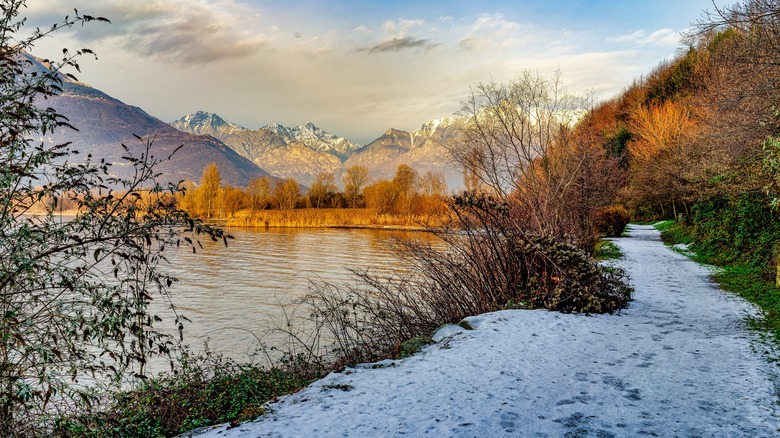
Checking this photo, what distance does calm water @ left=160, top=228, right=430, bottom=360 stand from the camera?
32.6ft

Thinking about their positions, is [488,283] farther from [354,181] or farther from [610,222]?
[354,181]

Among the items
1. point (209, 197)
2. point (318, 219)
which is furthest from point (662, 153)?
point (209, 197)

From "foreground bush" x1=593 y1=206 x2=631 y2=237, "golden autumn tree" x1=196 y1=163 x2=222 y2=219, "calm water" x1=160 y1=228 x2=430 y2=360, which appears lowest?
"calm water" x1=160 y1=228 x2=430 y2=360

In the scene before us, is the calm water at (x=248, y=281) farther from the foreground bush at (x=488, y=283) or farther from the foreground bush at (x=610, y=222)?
the foreground bush at (x=610, y=222)

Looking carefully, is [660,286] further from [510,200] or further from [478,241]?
[478,241]

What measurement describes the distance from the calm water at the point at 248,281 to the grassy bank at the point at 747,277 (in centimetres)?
661

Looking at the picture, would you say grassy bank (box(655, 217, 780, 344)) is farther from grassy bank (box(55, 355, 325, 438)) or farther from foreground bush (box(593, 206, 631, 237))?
grassy bank (box(55, 355, 325, 438))

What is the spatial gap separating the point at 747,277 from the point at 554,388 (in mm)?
9647

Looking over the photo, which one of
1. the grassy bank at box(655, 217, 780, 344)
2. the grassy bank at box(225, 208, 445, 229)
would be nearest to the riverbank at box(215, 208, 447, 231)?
the grassy bank at box(225, 208, 445, 229)

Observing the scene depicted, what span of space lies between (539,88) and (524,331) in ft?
24.0

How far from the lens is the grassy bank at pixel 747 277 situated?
7.16 meters

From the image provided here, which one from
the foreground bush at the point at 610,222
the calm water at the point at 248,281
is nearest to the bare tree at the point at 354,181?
the calm water at the point at 248,281

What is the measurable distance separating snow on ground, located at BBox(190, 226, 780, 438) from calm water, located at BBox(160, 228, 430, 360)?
192cm

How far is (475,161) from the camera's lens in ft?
35.0
